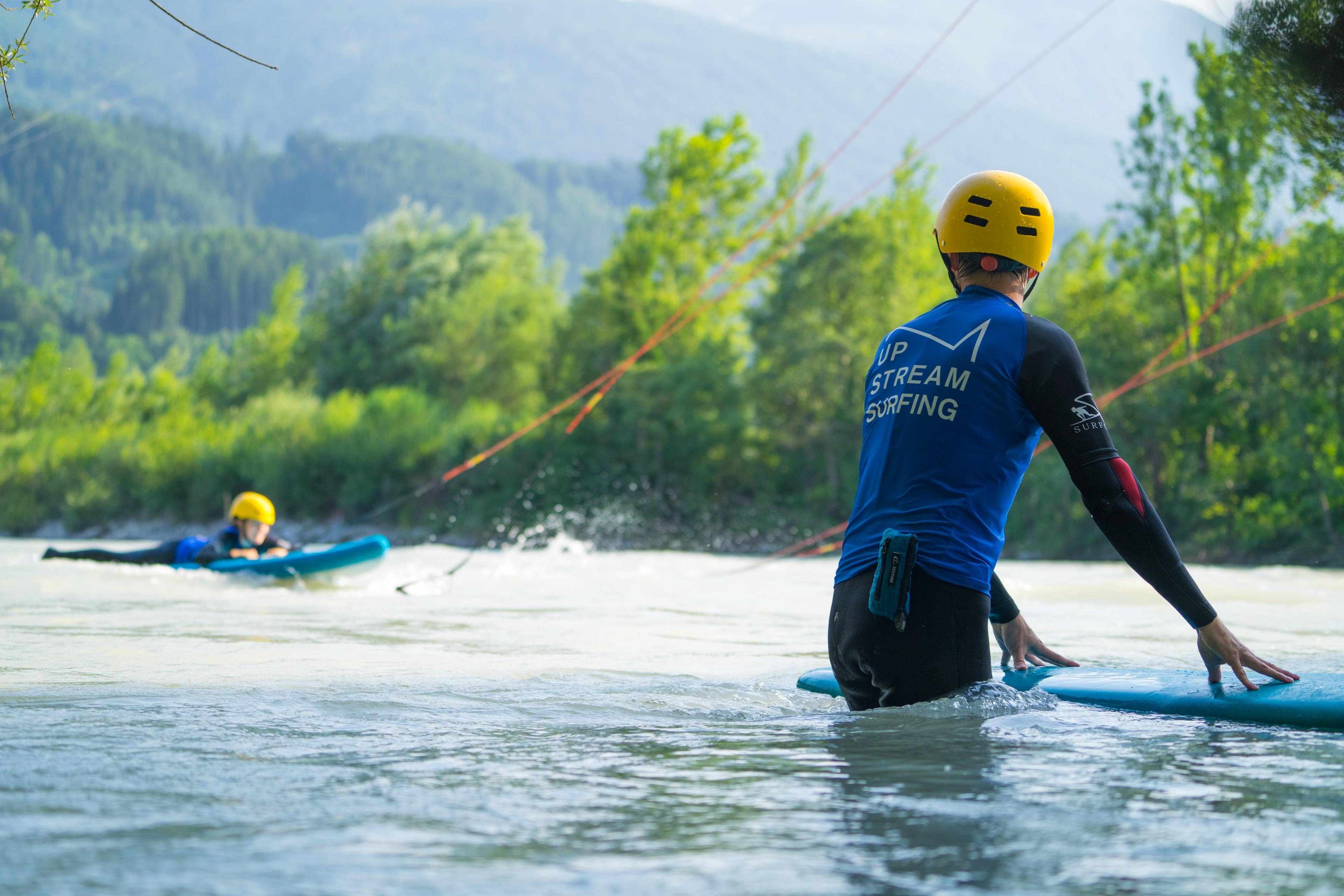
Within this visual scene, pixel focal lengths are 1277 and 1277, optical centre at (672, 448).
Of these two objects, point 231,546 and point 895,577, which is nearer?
point 895,577

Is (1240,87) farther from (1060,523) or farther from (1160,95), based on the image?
(1060,523)

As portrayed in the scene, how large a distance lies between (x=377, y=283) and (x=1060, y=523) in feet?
98.6

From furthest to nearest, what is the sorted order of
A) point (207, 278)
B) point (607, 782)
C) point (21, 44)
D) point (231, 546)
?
point (207, 278) → point (231, 546) → point (21, 44) → point (607, 782)

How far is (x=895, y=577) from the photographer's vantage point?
2910mm

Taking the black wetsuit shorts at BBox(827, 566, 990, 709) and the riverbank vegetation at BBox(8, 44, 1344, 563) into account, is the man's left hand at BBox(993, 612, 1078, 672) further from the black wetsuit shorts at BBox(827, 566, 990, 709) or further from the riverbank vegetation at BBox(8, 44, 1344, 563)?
the riverbank vegetation at BBox(8, 44, 1344, 563)

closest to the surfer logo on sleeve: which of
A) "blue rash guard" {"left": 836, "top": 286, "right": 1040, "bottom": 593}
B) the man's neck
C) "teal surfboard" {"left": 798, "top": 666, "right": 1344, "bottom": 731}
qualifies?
"blue rash guard" {"left": 836, "top": 286, "right": 1040, "bottom": 593}

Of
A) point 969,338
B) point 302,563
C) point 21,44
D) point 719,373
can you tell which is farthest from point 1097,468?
point 719,373

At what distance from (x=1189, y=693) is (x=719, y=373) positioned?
1052 inches

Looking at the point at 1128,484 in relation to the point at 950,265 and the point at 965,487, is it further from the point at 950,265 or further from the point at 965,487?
the point at 950,265

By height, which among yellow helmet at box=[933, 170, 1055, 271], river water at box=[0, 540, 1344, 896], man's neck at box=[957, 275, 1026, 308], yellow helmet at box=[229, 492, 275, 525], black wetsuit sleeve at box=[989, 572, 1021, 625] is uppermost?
yellow helmet at box=[933, 170, 1055, 271]

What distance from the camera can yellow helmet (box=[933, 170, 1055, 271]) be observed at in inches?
126

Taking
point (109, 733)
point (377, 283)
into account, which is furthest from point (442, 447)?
point (109, 733)

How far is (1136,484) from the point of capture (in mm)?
2922

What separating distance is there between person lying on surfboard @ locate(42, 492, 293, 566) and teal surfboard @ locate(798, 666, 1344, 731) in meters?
8.79
